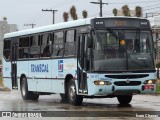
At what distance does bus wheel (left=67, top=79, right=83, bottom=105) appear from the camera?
19.4 m

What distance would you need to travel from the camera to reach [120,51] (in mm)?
18062

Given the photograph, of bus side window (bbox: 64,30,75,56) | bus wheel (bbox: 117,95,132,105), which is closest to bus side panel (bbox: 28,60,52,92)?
bus side window (bbox: 64,30,75,56)

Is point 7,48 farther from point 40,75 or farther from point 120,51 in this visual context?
point 120,51

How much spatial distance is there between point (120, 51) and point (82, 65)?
152 cm

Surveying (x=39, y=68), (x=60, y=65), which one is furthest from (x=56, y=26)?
(x=39, y=68)

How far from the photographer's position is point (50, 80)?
71.3 ft

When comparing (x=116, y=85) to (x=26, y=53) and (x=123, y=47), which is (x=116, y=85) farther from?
Result: (x=26, y=53)

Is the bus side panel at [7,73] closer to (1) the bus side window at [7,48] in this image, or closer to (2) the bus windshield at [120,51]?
(1) the bus side window at [7,48]

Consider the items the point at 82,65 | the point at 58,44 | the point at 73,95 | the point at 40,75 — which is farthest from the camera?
the point at 40,75

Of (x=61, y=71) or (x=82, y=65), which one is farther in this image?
(x=61, y=71)

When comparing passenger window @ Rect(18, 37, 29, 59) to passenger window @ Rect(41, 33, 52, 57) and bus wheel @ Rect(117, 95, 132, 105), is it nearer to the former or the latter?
passenger window @ Rect(41, 33, 52, 57)

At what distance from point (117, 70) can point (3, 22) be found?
96.6 metres

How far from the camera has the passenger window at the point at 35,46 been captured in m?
22.9

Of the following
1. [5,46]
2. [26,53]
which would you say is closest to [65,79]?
[26,53]
